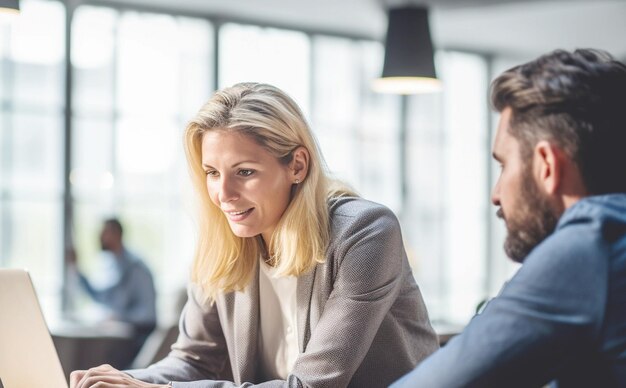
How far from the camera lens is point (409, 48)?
5801mm

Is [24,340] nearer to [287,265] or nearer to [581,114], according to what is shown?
[287,265]

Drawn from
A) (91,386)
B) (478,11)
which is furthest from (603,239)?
(478,11)

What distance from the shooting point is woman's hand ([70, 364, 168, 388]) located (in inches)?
73.5

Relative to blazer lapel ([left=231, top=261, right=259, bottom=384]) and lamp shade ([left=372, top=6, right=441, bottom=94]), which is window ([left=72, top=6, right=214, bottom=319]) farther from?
blazer lapel ([left=231, top=261, right=259, bottom=384])

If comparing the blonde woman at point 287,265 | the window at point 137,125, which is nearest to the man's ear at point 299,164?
the blonde woman at point 287,265

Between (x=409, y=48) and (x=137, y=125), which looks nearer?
(x=409, y=48)

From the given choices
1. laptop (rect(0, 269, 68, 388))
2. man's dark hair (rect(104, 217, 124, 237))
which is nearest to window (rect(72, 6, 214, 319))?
man's dark hair (rect(104, 217, 124, 237))

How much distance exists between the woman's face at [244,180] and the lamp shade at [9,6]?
1588mm

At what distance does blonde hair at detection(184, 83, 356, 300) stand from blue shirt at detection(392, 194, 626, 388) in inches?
34.9

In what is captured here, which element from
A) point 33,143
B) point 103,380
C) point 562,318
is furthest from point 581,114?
point 33,143

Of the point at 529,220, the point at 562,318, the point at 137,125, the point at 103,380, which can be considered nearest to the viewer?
the point at 562,318

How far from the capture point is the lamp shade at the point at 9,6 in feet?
11.0

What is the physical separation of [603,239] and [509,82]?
0.84 feet

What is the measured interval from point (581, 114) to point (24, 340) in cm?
122
